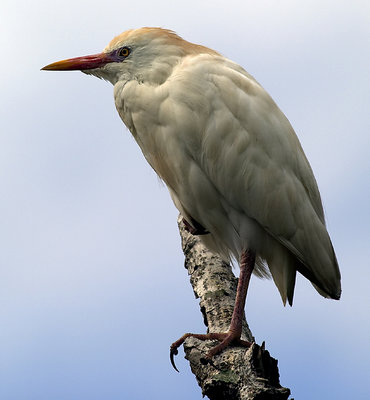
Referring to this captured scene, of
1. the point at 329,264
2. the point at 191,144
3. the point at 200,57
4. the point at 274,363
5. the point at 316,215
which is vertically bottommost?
the point at 274,363

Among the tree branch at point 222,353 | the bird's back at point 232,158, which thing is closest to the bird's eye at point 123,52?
the bird's back at point 232,158

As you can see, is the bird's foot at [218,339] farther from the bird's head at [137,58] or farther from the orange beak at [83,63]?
the orange beak at [83,63]

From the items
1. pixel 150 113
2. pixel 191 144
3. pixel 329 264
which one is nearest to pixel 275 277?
pixel 329 264

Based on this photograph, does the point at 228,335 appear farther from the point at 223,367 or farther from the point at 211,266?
the point at 211,266

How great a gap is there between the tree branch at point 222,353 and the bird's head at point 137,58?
138cm

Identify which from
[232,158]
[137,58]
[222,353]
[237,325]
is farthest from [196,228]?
[222,353]

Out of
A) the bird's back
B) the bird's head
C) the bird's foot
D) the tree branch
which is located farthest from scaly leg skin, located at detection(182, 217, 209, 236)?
the bird's head

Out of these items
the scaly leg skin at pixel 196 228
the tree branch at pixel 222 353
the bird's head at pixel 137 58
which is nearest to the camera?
the tree branch at pixel 222 353

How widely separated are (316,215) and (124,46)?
1890mm

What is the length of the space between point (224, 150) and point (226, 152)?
0.02m

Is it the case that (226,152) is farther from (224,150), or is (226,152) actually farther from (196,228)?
(196,228)

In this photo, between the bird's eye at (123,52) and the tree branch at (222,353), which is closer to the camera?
the tree branch at (222,353)

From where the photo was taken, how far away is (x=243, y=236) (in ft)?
16.6

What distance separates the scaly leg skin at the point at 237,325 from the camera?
438 centimetres
